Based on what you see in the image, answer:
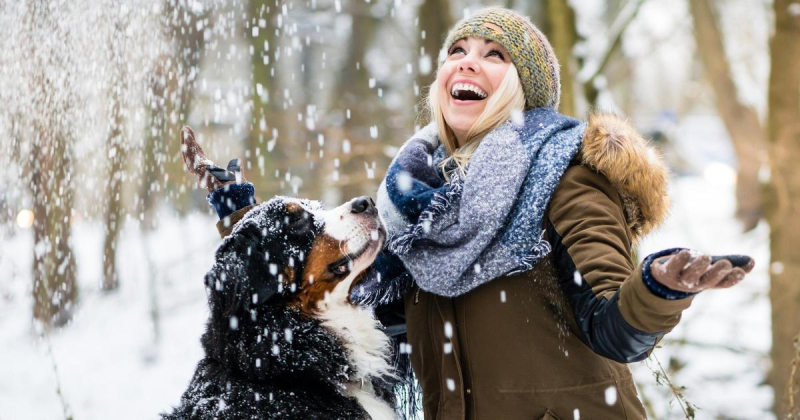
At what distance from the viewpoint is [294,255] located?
9.75ft

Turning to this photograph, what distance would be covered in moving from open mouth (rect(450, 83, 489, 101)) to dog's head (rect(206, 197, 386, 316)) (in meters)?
0.59

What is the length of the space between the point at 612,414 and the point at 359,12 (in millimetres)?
9888

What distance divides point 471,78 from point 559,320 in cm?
102

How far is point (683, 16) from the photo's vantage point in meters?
13.2

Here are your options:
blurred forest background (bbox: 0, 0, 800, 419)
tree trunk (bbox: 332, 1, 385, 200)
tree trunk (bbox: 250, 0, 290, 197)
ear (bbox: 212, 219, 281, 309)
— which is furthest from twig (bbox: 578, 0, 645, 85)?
ear (bbox: 212, 219, 281, 309)

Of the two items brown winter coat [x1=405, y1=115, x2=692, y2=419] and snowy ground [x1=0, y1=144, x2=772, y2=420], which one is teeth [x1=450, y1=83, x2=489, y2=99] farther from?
snowy ground [x1=0, y1=144, x2=772, y2=420]

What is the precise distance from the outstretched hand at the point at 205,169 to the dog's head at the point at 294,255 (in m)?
0.29

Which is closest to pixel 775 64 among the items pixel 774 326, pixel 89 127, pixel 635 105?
pixel 774 326

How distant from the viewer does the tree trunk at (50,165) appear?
20.4ft

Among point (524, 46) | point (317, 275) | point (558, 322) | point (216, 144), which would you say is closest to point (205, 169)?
point (317, 275)

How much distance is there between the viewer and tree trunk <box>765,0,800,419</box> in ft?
22.4

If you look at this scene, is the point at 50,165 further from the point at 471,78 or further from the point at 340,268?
the point at 471,78

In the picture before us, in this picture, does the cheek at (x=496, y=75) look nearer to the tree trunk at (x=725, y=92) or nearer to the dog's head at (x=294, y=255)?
the dog's head at (x=294, y=255)

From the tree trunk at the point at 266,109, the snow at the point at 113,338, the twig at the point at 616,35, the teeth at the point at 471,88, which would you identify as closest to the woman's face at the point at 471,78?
the teeth at the point at 471,88
